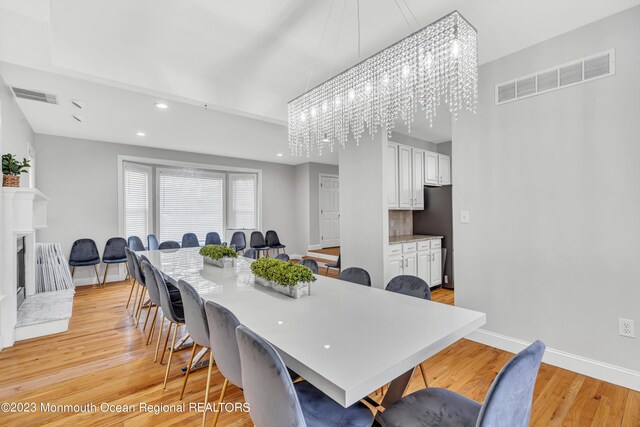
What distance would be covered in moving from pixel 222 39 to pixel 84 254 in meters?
4.70

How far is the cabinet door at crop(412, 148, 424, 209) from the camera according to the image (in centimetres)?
462

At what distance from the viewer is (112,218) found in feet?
18.1

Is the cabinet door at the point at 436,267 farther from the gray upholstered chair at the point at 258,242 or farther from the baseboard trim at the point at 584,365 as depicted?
the gray upholstered chair at the point at 258,242

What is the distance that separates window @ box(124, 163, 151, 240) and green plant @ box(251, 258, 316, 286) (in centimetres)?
483

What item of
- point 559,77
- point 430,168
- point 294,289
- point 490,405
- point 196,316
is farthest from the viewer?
point 430,168

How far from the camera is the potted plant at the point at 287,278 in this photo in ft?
6.03

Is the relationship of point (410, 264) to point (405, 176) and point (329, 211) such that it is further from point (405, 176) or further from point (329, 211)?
point (329, 211)

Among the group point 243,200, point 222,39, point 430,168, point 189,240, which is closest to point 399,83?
point 222,39

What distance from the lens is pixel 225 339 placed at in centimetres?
131

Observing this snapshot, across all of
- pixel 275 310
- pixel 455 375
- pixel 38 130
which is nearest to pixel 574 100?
pixel 455 375

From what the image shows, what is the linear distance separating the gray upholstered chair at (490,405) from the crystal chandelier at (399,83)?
5.37ft

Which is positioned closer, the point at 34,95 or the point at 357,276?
the point at 357,276

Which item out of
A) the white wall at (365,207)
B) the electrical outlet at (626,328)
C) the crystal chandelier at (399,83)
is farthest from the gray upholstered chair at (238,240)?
the electrical outlet at (626,328)

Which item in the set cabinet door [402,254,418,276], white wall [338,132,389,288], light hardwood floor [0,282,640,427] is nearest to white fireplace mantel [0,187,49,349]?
light hardwood floor [0,282,640,427]
